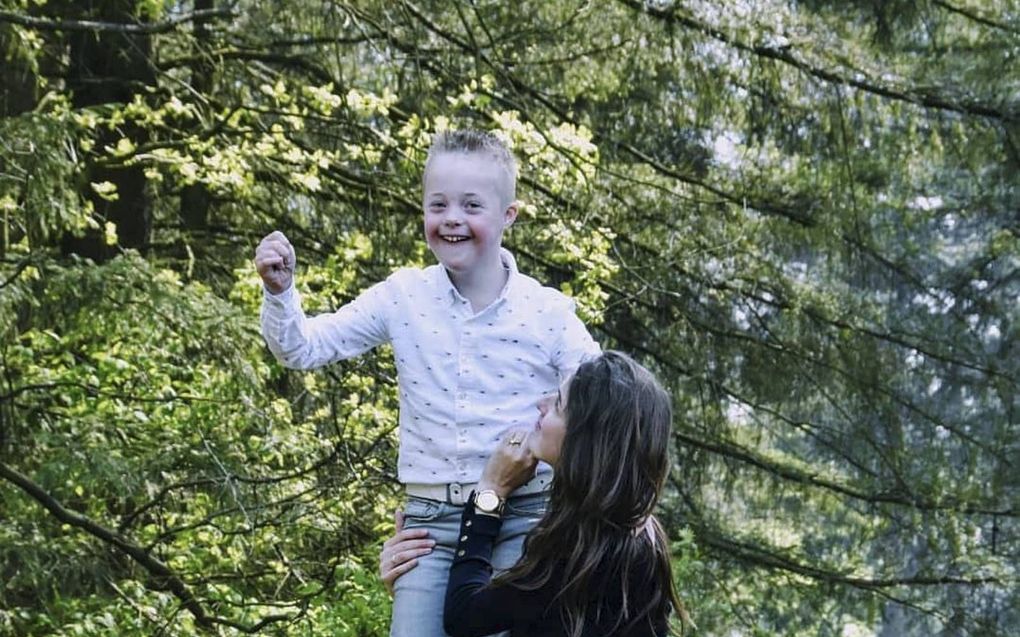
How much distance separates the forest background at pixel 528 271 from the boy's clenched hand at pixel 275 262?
1.71m

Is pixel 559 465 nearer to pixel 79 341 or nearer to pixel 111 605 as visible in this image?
pixel 111 605

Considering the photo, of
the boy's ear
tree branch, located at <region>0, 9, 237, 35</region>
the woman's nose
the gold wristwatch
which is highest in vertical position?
tree branch, located at <region>0, 9, 237, 35</region>

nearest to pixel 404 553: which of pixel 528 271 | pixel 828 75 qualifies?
pixel 528 271

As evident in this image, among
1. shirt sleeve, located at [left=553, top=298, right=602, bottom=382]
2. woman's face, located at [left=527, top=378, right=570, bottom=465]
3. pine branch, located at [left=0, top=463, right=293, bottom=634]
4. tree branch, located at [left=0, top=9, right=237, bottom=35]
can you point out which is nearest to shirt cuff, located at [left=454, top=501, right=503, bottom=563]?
woman's face, located at [left=527, top=378, right=570, bottom=465]

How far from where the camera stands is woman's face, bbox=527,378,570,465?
9.29ft

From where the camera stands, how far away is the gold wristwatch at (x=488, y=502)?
283 cm

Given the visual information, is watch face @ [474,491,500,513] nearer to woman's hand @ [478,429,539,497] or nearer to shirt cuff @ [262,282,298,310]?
woman's hand @ [478,429,539,497]

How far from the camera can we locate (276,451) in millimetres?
5793

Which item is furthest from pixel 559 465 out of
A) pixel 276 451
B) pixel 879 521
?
pixel 879 521

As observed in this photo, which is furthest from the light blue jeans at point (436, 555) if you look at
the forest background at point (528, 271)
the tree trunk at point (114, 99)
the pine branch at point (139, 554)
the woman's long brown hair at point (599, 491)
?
the tree trunk at point (114, 99)

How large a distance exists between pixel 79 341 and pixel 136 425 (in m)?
0.51

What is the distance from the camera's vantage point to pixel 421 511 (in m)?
2.96

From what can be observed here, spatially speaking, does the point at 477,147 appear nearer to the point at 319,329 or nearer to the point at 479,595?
the point at 319,329

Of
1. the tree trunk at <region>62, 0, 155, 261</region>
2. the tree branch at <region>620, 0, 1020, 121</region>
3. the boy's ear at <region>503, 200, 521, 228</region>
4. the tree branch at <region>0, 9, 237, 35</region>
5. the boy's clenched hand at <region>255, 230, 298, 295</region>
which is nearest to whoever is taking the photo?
the boy's clenched hand at <region>255, 230, 298, 295</region>
